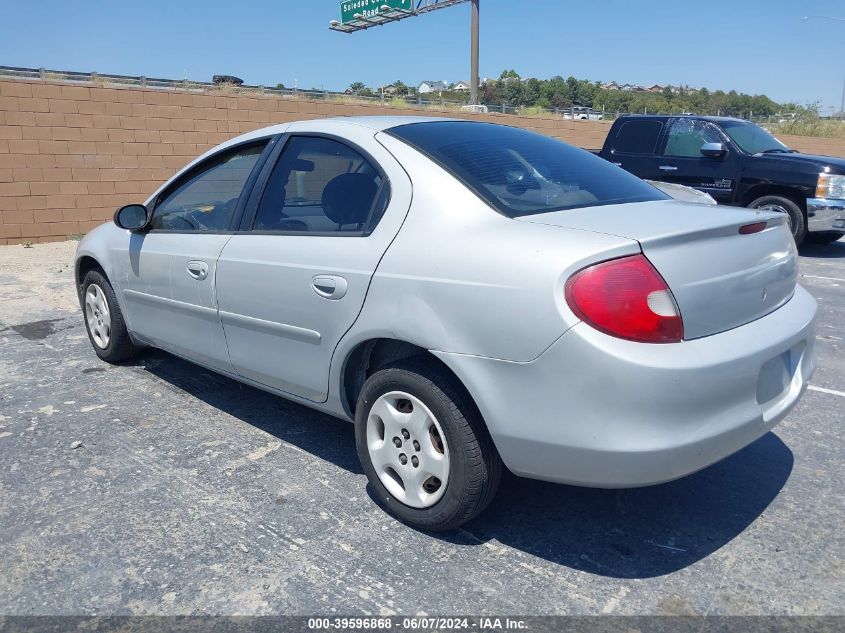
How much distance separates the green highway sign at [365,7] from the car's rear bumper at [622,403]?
87.4 ft

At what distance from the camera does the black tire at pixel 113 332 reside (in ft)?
15.0

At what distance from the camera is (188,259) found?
12.1 feet

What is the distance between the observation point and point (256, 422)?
12.7 feet

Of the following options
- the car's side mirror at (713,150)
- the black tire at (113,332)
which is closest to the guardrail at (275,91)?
the car's side mirror at (713,150)

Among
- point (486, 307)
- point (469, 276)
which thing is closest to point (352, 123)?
point (469, 276)

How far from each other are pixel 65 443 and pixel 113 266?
4.13 feet

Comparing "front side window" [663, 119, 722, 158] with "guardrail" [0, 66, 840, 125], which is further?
"guardrail" [0, 66, 840, 125]

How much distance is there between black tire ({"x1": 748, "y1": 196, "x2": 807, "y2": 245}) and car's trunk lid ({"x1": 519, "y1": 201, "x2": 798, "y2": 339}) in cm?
738

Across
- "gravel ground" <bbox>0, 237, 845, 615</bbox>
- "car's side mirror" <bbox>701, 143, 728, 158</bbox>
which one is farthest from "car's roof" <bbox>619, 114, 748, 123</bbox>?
"gravel ground" <bbox>0, 237, 845, 615</bbox>

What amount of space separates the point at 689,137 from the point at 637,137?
2.51 ft

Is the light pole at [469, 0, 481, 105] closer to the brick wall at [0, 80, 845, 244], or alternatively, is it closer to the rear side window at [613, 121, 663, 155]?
the brick wall at [0, 80, 845, 244]

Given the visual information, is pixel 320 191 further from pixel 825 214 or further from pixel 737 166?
pixel 825 214

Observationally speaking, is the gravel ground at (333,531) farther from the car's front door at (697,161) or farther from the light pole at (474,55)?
the light pole at (474,55)

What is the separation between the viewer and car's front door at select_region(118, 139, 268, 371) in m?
3.59
